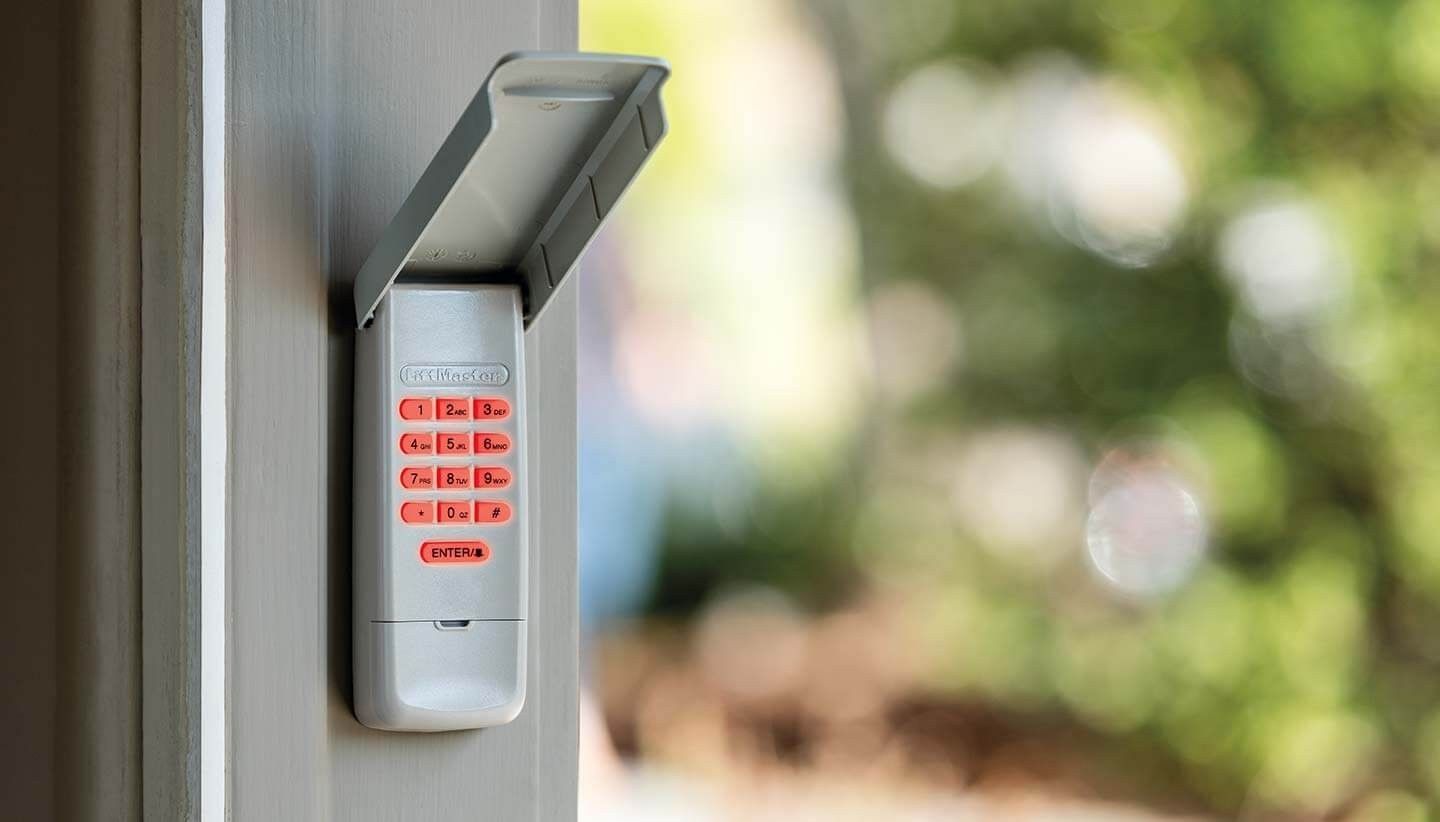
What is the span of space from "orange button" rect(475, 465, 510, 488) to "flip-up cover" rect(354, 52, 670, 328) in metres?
0.05

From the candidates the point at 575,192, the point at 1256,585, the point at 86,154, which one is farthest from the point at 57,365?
the point at 1256,585

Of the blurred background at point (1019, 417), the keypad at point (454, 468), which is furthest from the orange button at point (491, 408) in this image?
the blurred background at point (1019, 417)

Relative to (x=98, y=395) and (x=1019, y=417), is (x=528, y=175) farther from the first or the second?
(x=1019, y=417)

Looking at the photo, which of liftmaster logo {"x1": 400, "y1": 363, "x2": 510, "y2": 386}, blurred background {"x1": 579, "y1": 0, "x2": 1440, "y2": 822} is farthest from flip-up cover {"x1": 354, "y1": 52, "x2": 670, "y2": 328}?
blurred background {"x1": 579, "y1": 0, "x2": 1440, "y2": 822}

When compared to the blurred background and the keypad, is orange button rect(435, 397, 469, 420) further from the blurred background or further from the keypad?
the blurred background

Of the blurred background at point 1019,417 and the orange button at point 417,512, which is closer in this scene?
the orange button at point 417,512

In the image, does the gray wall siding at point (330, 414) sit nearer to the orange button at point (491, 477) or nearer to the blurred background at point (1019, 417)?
the orange button at point (491, 477)

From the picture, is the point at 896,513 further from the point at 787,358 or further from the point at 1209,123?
the point at 1209,123

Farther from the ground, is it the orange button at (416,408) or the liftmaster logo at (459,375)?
the liftmaster logo at (459,375)

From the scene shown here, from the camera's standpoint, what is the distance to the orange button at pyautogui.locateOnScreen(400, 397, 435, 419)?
457 mm

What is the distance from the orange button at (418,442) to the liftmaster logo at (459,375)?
2cm

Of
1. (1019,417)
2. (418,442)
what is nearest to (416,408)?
(418,442)

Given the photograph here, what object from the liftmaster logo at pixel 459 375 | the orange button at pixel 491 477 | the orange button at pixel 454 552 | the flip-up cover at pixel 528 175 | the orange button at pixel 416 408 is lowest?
the orange button at pixel 454 552

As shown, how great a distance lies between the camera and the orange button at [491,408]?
18.4 inches
